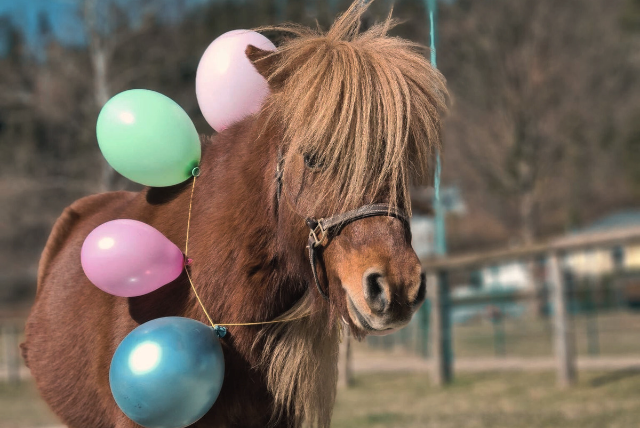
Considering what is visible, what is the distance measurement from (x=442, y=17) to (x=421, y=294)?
755 inches

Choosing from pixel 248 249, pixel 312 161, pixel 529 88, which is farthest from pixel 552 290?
pixel 529 88

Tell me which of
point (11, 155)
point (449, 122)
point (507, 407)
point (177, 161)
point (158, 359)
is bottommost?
point (507, 407)

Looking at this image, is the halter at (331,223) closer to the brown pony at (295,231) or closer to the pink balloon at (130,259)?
the brown pony at (295,231)

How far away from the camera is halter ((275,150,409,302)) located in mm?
2195

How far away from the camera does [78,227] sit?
12.1 feet

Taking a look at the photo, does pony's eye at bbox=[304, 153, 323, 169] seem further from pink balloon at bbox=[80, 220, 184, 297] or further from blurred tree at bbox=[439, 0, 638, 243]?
blurred tree at bbox=[439, 0, 638, 243]

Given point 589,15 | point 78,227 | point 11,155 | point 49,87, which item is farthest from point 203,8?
point 78,227

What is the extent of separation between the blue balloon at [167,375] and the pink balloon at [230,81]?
1.06 meters

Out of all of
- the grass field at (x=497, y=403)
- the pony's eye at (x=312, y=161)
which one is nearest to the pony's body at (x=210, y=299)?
the pony's eye at (x=312, y=161)

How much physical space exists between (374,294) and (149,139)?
4.22 feet

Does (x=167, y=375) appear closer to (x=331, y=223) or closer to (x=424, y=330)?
(x=331, y=223)

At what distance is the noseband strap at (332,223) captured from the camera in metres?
2.20

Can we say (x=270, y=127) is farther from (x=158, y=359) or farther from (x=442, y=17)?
(x=442, y=17)

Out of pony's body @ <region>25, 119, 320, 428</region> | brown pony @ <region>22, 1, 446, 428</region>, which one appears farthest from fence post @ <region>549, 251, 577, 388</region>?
pony's body @ <region>25, 119, 320, 428</region>
